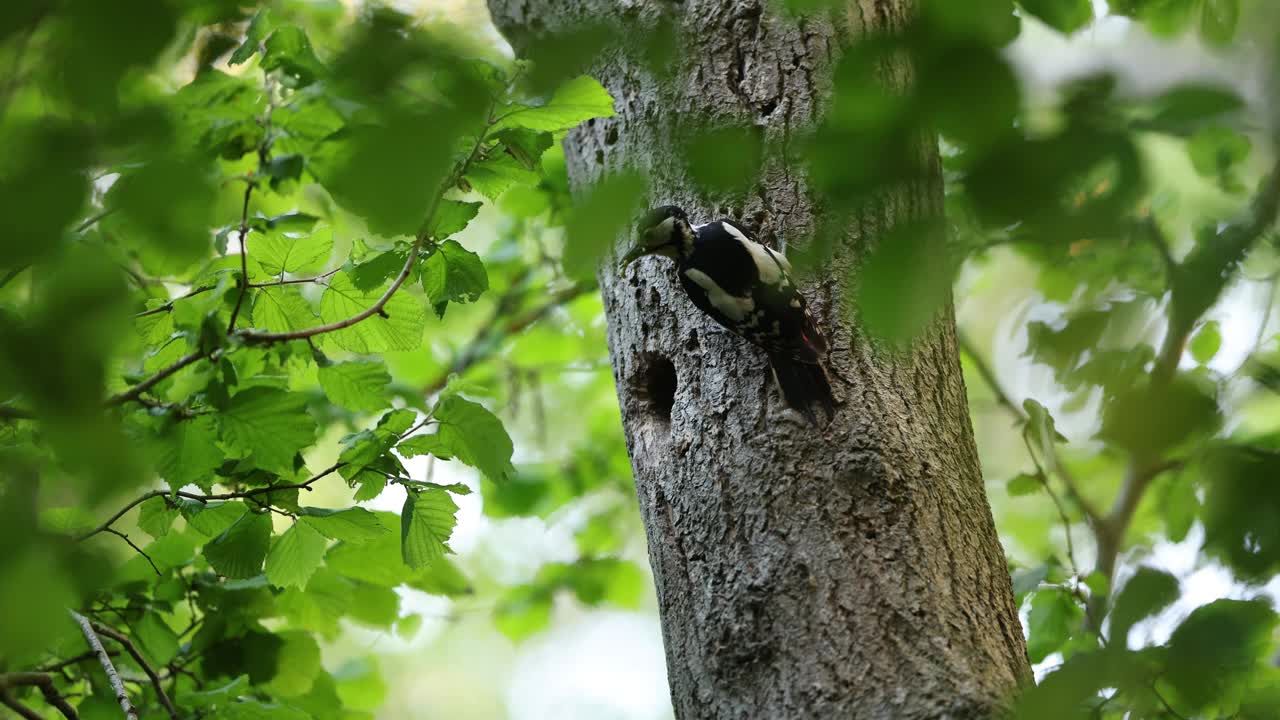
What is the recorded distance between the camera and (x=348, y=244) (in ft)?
14.3

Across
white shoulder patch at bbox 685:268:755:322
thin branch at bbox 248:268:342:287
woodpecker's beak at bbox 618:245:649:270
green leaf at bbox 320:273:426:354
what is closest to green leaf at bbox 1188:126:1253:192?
white shoulder patch at bbox 685:268:755:322

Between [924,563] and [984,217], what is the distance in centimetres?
109

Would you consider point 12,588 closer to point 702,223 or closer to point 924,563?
point 924,563

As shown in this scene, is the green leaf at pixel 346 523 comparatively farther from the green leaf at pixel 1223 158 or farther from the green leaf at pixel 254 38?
the green leaf at pixel 1223 158

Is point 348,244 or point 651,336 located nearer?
point 651,336

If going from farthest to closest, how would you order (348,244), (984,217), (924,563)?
(348,244)
(924,563)
(984,217)

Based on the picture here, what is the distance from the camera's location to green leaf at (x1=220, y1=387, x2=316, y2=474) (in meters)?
1.60

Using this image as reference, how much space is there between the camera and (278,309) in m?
1.90

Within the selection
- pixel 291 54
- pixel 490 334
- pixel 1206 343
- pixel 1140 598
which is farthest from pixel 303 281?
pixel 490 334

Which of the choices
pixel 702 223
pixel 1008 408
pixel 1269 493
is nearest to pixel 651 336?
pixel 702 223

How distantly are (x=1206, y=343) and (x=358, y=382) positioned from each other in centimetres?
222

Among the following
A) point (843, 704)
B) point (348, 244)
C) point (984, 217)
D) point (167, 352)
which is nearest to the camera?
point (984, 217)

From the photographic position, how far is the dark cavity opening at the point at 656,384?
6.67 ft

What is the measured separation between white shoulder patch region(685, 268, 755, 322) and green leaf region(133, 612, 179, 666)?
1393 mm
